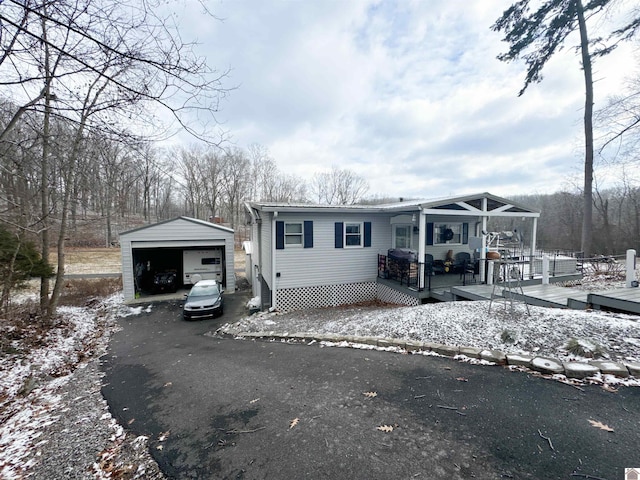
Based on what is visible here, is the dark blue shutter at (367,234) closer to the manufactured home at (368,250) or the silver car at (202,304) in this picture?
the manufactured home at (368,250)

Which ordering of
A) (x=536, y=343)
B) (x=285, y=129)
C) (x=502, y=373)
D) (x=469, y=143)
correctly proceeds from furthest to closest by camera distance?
(x=469, y=143) < (x=285, y=129) < (x=536, y=343) < (x=502, y=373)

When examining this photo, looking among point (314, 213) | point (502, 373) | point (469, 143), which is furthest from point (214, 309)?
point (469, 143)

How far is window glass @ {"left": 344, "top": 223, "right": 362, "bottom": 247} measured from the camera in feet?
34.1

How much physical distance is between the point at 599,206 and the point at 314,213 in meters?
29.5

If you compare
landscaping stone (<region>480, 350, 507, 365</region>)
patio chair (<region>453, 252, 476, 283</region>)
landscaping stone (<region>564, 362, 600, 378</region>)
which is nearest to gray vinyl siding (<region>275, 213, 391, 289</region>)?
patio chair (<region>453, 252, 476, 283</region>)

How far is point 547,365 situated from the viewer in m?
3.66

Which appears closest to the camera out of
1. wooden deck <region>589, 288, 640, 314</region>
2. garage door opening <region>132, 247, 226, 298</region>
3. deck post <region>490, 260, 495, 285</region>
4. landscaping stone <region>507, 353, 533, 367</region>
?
landscaping stone <region>507, 353, 533, 367</region>

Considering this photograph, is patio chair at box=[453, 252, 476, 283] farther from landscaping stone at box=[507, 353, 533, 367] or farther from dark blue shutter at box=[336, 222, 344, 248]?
landscaping stone at box=[507, 353, 533, 367]

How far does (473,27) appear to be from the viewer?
945cm

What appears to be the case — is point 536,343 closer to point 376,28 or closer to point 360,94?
point 376,28

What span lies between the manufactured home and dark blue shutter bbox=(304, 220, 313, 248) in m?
0.03

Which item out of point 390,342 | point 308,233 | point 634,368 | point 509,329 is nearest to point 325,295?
point 308,233

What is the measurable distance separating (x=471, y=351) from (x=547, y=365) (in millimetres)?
935

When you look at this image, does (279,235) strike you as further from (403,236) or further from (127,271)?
(127,271)
